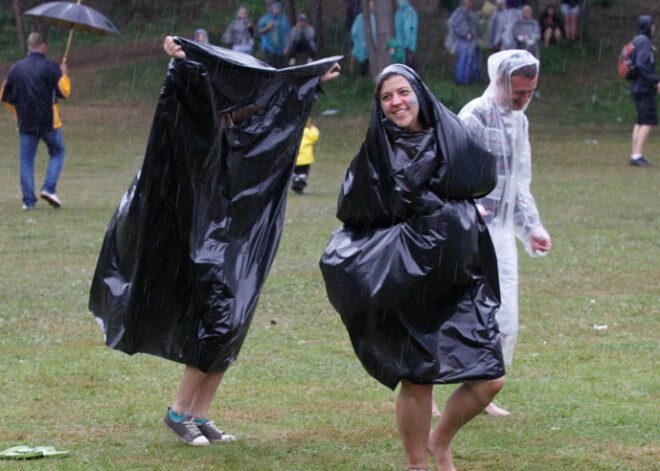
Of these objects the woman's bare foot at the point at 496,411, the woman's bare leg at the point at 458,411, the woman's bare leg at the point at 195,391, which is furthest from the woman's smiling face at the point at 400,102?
the woman's bare foot at the point at 496,411

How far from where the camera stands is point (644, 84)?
56.7 feet

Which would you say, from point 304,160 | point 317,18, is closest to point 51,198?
point 304,160

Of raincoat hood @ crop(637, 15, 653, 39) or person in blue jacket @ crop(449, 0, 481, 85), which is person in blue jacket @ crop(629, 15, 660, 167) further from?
person in blue jacket @ crop(449, 0, 481, 85)

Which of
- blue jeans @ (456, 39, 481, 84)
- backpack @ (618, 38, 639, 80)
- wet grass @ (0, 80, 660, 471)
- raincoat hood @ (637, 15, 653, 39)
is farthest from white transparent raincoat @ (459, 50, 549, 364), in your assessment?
blue jeans @ (456, 39, 481, 84)

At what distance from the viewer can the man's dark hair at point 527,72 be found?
17.4 ft

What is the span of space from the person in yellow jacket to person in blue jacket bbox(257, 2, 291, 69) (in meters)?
11.4

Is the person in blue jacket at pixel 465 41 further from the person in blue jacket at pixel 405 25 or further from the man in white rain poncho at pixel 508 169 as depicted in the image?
the man in white rain poncho at pixel 508 169

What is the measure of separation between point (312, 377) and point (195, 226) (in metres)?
1.77

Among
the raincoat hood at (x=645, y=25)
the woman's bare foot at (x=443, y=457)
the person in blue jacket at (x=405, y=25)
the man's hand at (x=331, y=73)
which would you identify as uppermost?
the raincoat hood at (x=645, y=25)

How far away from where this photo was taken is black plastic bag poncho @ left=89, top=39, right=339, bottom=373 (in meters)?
4.93

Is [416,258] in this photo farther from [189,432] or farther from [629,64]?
[629,64]

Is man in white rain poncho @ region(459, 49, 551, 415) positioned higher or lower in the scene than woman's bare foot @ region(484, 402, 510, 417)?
higher

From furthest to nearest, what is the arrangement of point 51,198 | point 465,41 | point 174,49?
point 465,41 < point 51,198 < point 174,49

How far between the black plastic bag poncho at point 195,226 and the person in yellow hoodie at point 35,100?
344 inches
